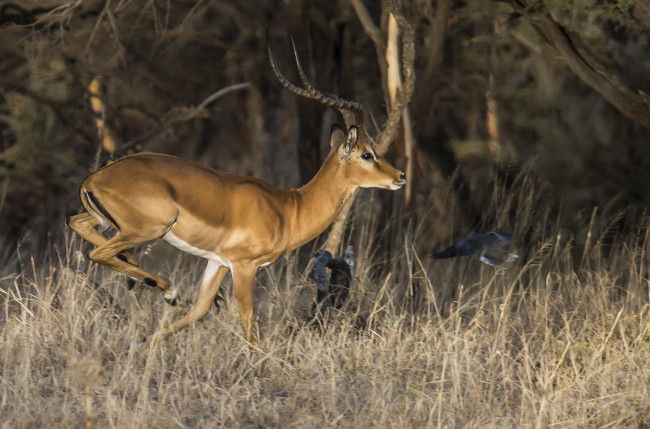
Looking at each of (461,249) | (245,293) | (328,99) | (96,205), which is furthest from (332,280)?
(96,205)

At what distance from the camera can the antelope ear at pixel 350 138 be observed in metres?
5.57

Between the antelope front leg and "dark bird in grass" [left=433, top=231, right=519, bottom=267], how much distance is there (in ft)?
4.13

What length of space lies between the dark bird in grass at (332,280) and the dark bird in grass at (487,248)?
62 centimetres

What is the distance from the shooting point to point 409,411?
4293mm

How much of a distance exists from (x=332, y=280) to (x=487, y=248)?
1.02 m

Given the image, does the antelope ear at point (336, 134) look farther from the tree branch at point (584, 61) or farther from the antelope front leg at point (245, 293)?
the tree branch at point (584, 61)

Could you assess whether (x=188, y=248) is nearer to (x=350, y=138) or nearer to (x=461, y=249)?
(x=350, y=138)

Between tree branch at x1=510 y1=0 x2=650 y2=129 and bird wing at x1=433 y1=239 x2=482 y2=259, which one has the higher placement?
tree branch at x1=510 y1=0 x2=650 y2=129

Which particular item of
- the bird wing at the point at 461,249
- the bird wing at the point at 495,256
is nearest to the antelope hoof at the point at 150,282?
the bird wing at the point at 461,249

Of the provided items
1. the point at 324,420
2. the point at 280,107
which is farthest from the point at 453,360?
the point at 280,107

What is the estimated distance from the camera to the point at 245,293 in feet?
17.3

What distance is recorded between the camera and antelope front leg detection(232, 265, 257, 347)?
17.2 feet

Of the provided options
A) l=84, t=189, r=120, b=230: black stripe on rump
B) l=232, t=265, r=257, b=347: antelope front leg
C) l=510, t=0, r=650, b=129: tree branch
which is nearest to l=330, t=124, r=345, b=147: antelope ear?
l=232, t=265, r=257, b=347: antelope front leg

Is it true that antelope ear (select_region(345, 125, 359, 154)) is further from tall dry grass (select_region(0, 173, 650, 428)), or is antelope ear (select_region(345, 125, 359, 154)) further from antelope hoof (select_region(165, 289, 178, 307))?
antelope hoof (select_region(165, 289, 178, 307))
